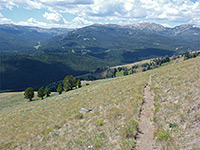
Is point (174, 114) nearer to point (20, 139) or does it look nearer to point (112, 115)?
point (112, 115)

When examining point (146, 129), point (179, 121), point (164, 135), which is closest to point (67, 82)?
point (146, 129)

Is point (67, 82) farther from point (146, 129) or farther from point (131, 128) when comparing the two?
point (146, 129)

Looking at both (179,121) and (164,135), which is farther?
(179,121)

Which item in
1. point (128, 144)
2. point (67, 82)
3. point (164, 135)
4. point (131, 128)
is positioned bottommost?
point (67, 82)

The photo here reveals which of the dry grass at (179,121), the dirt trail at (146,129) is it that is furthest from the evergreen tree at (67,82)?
the dry grass at (179,121)

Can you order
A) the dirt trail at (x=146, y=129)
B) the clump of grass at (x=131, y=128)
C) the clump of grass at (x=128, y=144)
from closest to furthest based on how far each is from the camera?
the clump of grass at (x=128, y=144) → the dirt trail at (x=146, y=129) → the clump of grass at (x=131, y=128)

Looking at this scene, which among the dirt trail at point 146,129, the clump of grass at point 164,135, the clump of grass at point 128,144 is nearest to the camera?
the clump of grass at point 164,135

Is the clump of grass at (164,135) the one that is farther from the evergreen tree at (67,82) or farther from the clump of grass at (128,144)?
the evergreen tree at (67,82)

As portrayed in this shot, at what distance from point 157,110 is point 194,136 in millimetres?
5229

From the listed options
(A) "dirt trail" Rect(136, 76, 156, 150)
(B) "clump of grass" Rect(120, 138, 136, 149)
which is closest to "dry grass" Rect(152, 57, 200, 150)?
(A) "dirt trail" Rect(136, 76, 156, 150)

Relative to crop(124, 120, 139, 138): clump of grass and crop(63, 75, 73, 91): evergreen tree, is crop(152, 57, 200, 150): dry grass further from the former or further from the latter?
crop(63, 75, 73, 91): evergreen tree

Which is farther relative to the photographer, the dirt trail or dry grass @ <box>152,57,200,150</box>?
the dirt trail

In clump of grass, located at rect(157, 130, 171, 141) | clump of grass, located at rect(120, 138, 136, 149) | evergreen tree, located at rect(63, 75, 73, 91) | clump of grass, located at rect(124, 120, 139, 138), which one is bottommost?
evergreen tree, located at rect(63, 75, 73, 91)

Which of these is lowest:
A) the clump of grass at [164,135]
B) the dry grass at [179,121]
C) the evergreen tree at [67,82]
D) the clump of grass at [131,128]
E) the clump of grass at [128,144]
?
the evergreen tree at [67,82]
